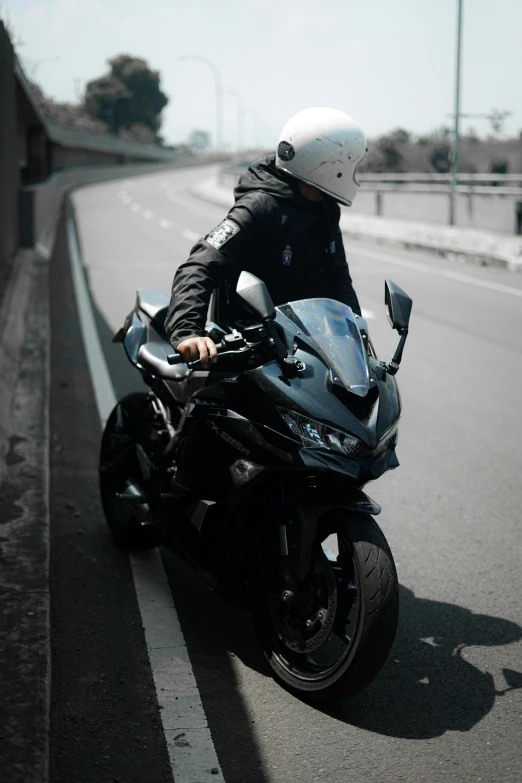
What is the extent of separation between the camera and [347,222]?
2748 cm

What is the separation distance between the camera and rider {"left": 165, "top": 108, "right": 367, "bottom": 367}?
3771 millimetres

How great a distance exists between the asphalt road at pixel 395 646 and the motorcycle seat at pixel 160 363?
101 centimetres

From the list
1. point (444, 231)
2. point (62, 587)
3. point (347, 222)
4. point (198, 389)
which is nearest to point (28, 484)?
point (62, 587)

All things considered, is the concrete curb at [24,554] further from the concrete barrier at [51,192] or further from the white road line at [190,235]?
the white road line at [190,235]

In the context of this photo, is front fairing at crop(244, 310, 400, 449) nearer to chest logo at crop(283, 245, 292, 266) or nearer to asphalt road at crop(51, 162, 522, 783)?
chest logo at crop(283, 245, 292, 266)

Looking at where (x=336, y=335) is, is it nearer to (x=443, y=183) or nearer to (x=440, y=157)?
(x=443, y=183)

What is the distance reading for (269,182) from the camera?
397cm

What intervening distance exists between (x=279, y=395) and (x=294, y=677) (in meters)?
1.04

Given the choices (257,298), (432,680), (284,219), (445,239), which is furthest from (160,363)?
(445,239)

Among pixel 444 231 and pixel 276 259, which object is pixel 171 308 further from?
pixel 444 231

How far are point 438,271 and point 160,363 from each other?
562 inches

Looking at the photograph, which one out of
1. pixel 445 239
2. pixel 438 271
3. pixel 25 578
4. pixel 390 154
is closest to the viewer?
pixel 25 578

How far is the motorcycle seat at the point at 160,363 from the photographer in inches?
166

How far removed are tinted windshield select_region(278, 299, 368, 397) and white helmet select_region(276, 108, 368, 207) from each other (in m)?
0.57
